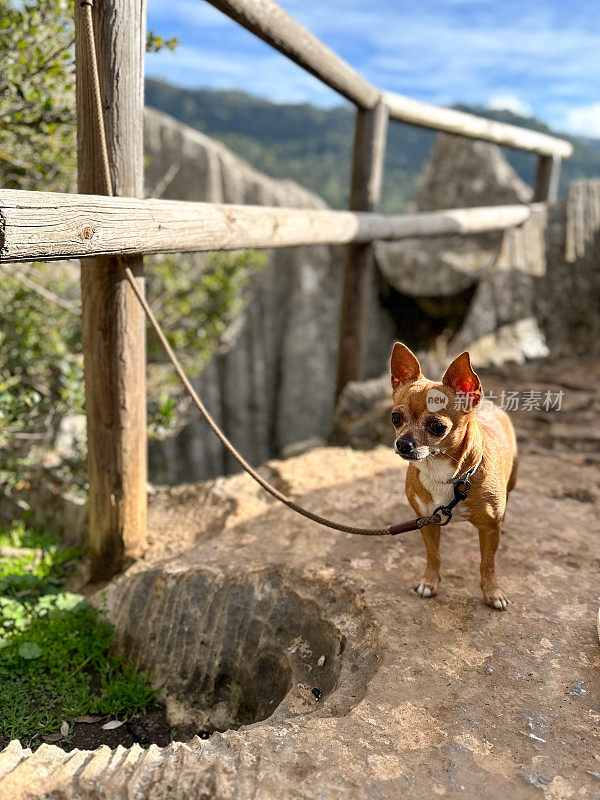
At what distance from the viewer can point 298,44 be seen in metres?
3.98

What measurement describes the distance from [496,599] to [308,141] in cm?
2128

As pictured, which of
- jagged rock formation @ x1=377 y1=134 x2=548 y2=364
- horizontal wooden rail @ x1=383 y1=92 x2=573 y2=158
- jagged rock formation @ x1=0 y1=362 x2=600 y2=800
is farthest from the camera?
jagged rock formation @ x1=377 y1=134 x2=548 y2=364

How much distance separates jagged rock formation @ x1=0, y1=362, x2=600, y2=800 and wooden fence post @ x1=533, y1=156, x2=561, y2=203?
5.17m

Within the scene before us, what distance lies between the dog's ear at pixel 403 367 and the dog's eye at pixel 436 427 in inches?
8.8

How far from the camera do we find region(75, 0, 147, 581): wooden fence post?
2879 millimetres

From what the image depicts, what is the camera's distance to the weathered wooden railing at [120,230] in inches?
99.3

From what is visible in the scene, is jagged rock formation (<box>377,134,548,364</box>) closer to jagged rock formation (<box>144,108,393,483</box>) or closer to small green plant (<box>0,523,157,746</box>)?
jagged rock formation (<box>144,108,393,483</box>)

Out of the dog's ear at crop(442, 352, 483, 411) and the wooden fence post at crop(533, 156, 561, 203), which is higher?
the wooden fence post at crop(533, 156, 561, 203)

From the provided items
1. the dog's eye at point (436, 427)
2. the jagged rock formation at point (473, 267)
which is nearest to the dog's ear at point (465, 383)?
the dog's eye at point (436, 427)

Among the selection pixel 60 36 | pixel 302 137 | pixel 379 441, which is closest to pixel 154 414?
pixel 379 441

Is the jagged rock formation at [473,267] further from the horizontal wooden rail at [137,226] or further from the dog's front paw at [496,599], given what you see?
the dog's front paw at [496,599]

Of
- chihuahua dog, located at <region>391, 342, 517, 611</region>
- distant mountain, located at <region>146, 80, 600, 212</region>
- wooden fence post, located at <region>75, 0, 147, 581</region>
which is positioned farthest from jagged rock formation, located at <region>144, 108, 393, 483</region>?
distant mountain, located at <region>146, 80, 600, 212</region>

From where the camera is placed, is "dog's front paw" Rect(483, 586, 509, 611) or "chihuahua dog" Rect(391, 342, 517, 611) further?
"dog's front paw" Rect(483, 586, 509, 611)

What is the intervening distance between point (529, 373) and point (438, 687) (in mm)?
4863
